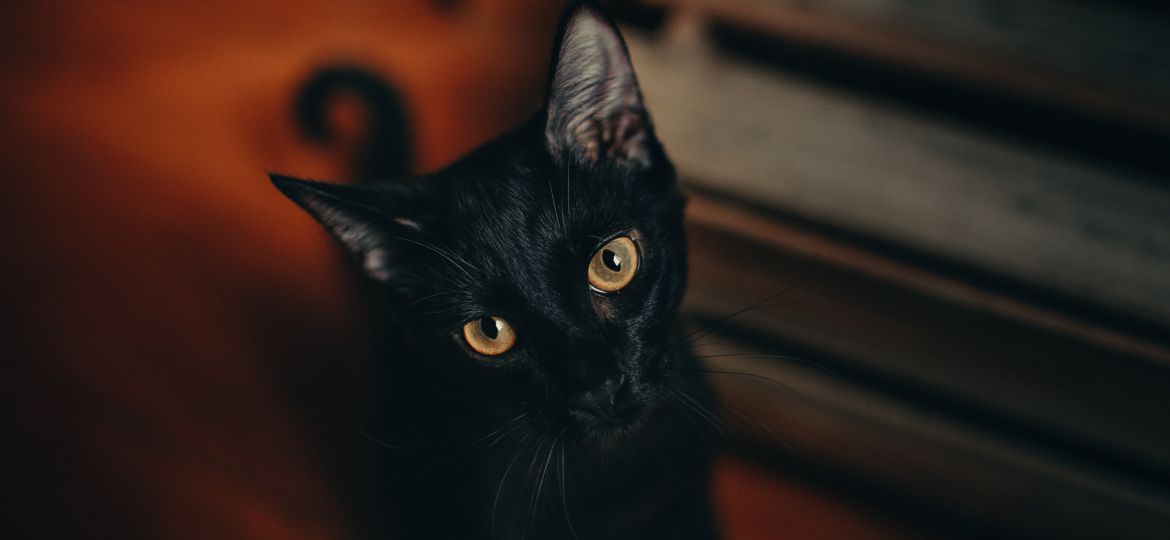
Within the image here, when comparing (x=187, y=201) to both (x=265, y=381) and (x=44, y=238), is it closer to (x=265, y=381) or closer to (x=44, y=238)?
(x=44, y=238)

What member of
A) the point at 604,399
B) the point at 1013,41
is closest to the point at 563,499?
the point at 604,399

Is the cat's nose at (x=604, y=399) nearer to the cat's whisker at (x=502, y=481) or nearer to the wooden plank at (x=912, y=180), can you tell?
the cat's whisker at (x=502, y=481)

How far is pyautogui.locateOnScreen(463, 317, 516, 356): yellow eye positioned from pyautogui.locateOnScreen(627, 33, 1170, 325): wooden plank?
0.45 meters

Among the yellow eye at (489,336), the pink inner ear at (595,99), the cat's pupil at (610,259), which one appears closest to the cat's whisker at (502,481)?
the yellow eye at (489,336)

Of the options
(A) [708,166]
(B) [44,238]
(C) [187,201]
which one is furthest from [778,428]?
(B) [44,238]

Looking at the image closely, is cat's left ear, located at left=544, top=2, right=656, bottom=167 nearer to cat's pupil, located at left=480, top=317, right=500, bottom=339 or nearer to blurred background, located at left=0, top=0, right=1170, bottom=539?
cat's pupil, located at left=480, top=317, right=500, bottom=339

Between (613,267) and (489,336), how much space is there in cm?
15

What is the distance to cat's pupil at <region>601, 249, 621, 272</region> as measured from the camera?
25.1 inches

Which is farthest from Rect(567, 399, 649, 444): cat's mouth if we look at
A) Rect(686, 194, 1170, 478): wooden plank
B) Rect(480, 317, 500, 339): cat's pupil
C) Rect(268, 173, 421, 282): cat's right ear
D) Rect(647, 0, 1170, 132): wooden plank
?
Rect(647, 0, 1170, 132): wooden plank

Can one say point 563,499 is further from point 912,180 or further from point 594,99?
point 912,180

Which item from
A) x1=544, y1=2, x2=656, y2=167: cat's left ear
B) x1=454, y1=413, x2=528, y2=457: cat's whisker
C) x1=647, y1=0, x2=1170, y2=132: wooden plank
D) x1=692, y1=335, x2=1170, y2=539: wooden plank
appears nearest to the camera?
x1=544, y1=2, x2=656, y2=167: cat's left ear

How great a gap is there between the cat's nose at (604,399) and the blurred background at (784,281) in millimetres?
319

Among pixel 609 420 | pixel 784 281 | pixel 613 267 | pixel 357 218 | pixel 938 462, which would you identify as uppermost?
pixel 357 218

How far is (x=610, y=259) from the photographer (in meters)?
0.64
